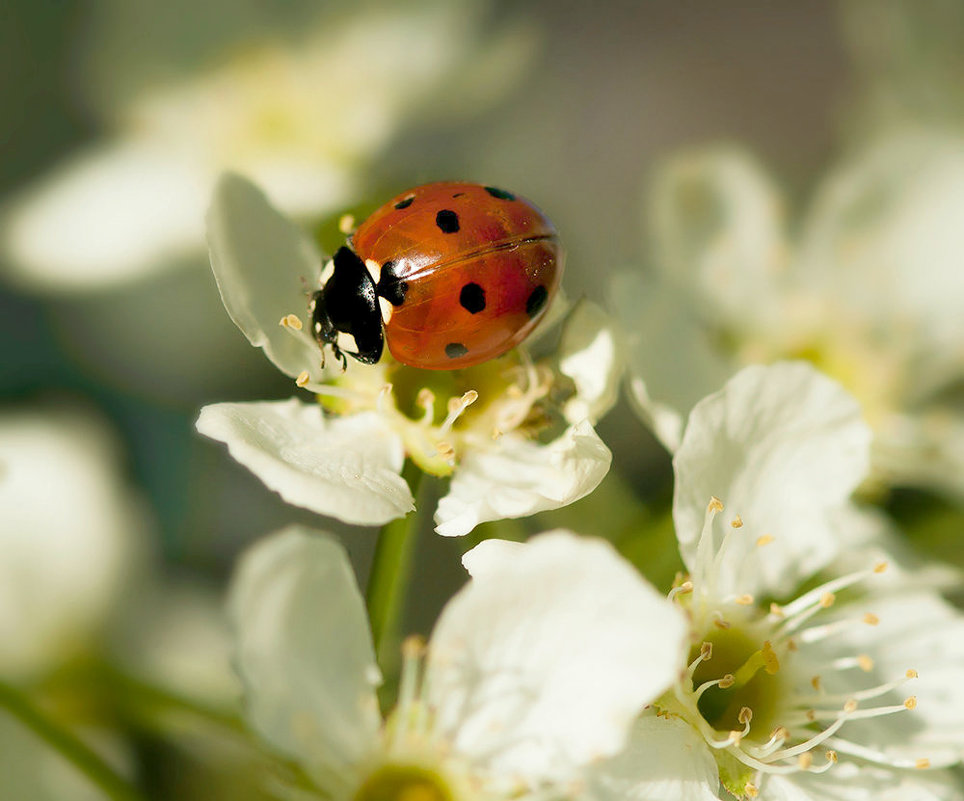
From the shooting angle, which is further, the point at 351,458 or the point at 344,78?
the point at 344,78

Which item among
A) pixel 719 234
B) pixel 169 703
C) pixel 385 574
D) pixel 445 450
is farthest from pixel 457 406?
pixel 719 234

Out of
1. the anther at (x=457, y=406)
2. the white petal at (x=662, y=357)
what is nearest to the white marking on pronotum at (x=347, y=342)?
the anther at (x=457, y=406)

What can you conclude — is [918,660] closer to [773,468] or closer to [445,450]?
[773,468]

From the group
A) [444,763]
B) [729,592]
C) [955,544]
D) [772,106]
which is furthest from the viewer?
[772,106]

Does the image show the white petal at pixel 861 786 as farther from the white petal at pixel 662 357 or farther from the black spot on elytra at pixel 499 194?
the black spot on elytra at pixel 499 194

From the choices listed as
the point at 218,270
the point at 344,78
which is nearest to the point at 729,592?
the point at 218,270

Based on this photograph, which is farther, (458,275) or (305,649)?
(458,275)

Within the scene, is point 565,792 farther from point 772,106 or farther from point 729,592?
point 772,106
